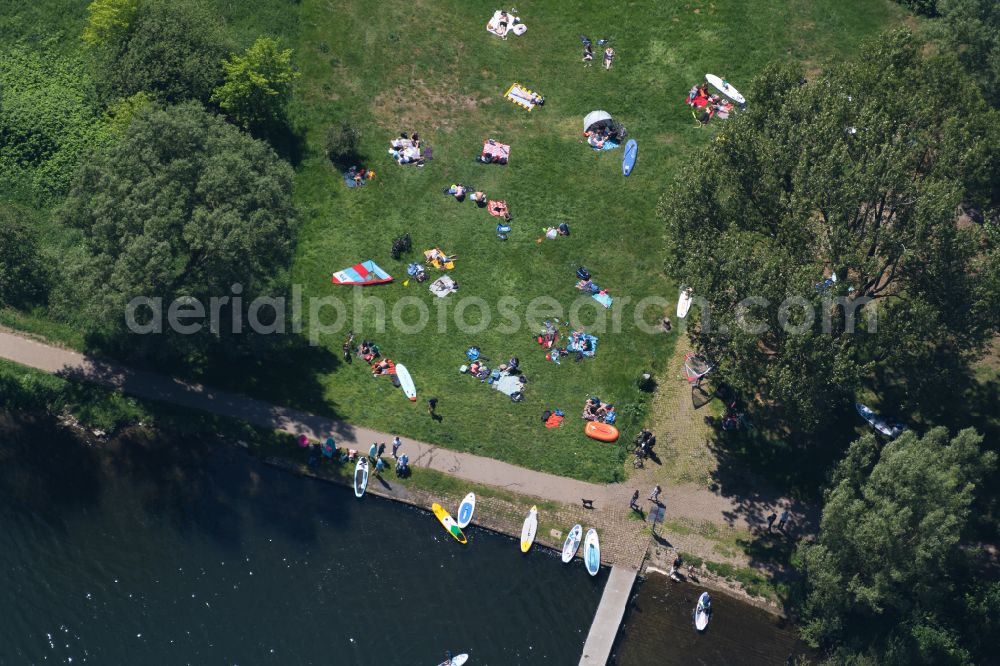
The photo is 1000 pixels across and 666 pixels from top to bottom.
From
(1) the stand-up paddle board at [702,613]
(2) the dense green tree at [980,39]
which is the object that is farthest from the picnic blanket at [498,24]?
(1) the stand-up paddle board at [702,613]

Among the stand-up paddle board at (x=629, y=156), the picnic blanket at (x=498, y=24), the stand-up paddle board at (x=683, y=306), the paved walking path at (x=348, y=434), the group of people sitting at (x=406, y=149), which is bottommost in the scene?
the paved walking path at (x=348, y=434)

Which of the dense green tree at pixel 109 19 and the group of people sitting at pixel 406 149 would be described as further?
the group of people sitting at pixel 406 149

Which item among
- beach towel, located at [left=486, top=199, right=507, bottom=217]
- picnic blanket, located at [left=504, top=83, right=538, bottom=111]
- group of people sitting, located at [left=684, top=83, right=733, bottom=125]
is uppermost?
group of people sitting, located at [left=684, top=83, right=733, bottom=125]

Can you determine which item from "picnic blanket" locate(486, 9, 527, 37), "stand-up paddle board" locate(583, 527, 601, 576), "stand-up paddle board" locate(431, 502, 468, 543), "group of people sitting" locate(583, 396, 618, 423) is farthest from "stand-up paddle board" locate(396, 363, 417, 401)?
"picnic blanket" locate(486, 9, 527, 37)

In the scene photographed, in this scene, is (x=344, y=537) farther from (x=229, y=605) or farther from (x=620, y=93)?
(x=620, y=93)

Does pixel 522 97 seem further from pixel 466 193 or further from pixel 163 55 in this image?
pixel 163 55

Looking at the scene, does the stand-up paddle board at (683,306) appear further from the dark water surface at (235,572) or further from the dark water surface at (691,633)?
the dark water surface at (235,572)

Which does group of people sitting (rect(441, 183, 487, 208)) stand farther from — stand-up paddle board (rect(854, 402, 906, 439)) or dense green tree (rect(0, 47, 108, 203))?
stand-up paddle board (rect(854, 402, 906, 439))

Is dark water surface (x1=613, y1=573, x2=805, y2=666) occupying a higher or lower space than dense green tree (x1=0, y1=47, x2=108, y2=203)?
lower
